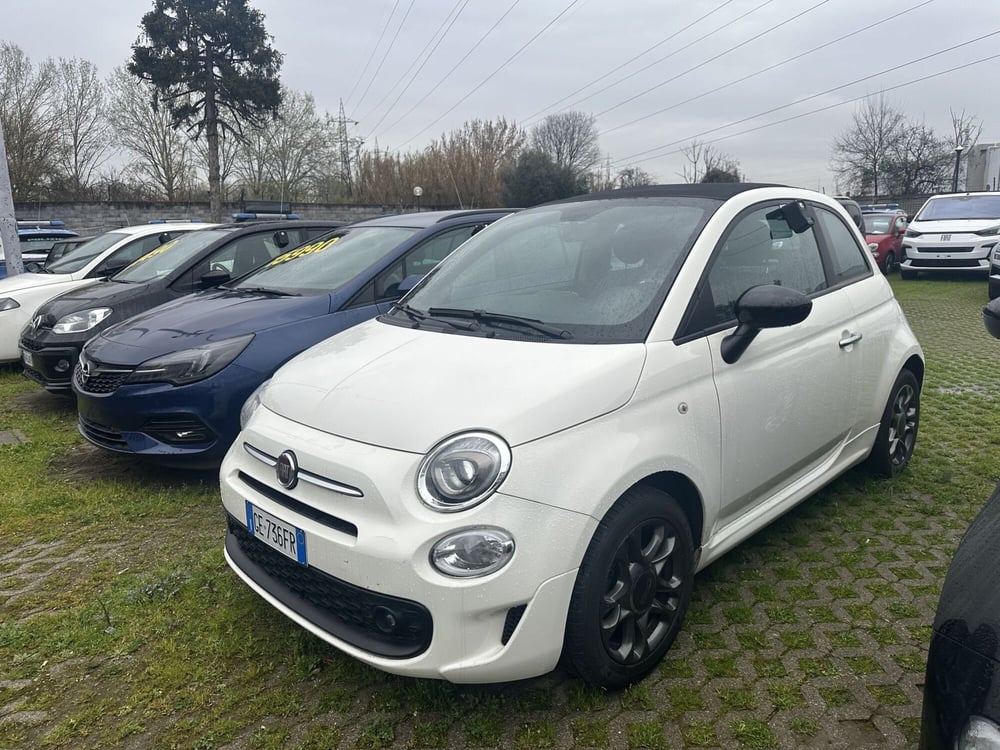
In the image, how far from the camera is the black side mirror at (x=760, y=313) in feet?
8.54

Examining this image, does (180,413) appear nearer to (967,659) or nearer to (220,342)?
(220,342)

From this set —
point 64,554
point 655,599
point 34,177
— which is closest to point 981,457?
point 655,599

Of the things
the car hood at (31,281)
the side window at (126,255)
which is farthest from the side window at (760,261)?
the car hood at (31,281)

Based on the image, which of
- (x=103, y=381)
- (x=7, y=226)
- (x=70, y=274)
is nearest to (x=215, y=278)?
(x=103, y=381)

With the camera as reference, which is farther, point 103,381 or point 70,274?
point 70,274

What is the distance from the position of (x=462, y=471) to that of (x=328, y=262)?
3.41 meters

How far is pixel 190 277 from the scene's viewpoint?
6469mm

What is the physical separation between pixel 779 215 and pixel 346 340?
2.06 m

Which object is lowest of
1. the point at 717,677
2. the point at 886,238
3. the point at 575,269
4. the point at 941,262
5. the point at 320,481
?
the point at 717,677

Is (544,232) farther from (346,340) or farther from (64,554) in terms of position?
(64,554)

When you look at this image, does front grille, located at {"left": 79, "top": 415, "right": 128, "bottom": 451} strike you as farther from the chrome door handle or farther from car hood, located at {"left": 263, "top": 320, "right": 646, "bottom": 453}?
the chrome door handle

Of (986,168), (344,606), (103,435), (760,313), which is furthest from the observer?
(986,168)

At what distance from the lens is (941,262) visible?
14.0 m

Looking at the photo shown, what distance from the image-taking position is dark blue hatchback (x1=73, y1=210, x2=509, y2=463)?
4047 millimetres
